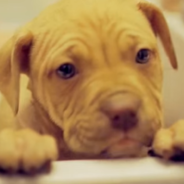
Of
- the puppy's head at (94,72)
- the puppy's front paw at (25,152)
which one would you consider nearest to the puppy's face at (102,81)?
the puppy's head at (94,72)

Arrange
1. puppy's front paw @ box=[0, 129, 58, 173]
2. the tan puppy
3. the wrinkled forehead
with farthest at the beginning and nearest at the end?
the wrinkled forehead
the tan puppy
puppy's front paw @ box=[0, 129, 58, 173]

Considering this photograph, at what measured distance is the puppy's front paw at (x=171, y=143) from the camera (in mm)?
970

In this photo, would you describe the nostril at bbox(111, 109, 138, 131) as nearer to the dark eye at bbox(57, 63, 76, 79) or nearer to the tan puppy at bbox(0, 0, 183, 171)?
the tan puppy at bbox(0, 0, 183, 171)

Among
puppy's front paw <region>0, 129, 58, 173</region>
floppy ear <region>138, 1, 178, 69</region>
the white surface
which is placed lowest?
the white surface

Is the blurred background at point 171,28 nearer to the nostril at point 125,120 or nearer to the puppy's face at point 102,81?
the puppy's face at point 102,81

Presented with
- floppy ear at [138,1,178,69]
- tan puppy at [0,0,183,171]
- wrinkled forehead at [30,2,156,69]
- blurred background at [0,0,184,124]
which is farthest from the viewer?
blurred background at [0,0,184,124]

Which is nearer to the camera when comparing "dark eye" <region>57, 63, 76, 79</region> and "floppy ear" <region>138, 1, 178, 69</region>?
"dark eye" <region>57, 63, 76, 79</region>

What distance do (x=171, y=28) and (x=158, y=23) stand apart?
48 centimetres

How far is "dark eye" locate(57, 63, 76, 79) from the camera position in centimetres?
114

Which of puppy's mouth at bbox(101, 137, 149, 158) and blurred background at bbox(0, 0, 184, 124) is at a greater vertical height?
blurred background at bbox(0, 0, 184, 124)

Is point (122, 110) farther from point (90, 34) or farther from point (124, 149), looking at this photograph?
point (90, 34)

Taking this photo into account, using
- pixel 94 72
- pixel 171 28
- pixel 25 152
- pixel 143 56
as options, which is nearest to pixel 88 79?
pixel 94 72

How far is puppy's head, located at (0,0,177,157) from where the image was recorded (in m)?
1.04

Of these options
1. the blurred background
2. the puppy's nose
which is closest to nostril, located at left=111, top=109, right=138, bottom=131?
the puppy's nose
